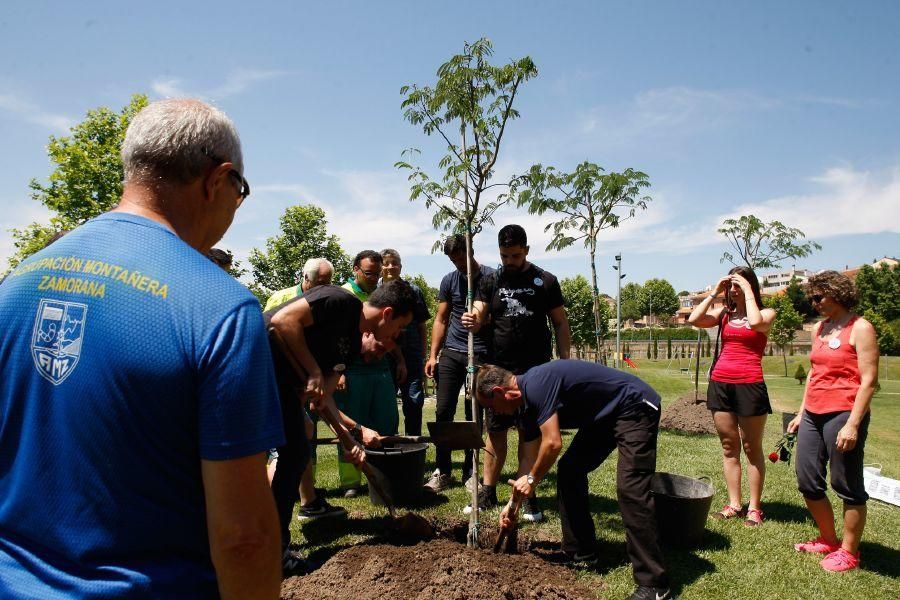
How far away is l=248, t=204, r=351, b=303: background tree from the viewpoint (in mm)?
31047

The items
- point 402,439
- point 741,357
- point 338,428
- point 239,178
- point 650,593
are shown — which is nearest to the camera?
point 239,178

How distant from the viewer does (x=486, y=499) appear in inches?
191

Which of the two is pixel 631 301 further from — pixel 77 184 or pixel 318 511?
pixel 318 511

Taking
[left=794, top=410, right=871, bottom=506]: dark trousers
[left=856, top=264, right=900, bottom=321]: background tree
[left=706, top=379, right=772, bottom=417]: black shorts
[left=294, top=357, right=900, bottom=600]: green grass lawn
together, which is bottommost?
[left=294, top=357, right=900, bottom=600]: green grass lawn

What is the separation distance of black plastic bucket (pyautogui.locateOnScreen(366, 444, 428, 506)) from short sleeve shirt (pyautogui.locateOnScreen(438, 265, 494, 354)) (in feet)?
3.23

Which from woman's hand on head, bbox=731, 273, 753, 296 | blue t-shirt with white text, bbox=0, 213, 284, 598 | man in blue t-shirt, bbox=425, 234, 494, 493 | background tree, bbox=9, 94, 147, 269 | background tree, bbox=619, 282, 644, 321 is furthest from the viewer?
background tree, bbox=619, 282, 644, 321

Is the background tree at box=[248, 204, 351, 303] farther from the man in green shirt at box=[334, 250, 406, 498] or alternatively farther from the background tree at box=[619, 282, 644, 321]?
the background tree at box=[619, 282, 644, 321]

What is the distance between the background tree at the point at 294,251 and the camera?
102 ft

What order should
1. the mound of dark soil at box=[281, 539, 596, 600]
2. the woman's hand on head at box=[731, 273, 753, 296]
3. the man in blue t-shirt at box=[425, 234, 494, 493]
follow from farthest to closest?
the man in blue t-shirt at box=[425, 234, 494, 493] → the woman's hand on head at box=[731, 273, 753, 296] → the mound of dark soil at box=[281, 539, 596, 600]

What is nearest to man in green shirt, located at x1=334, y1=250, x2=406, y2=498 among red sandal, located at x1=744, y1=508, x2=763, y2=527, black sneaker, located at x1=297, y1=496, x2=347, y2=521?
black sneaker, located at x1=297, y1=496, x2=347, y2=521

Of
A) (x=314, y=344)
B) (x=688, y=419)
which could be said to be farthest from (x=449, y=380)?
(x=688, y=419)

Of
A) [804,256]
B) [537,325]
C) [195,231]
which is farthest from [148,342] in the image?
[804,256]

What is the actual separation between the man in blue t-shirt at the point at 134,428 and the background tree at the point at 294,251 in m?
30.1

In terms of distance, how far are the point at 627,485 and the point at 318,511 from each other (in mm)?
2525
